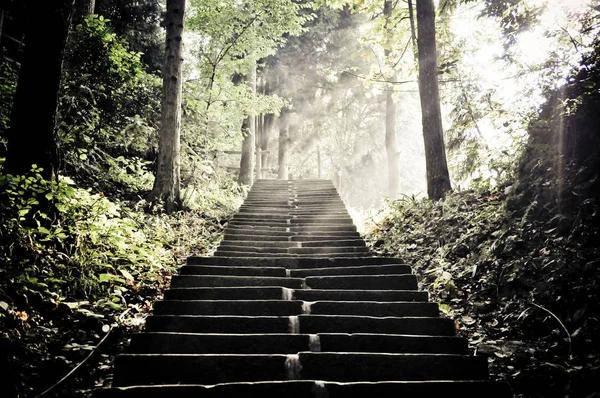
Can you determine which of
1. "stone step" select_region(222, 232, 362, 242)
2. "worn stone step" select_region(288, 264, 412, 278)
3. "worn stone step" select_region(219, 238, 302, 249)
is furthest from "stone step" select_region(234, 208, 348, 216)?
"worn stone step" select_region(288, 264, 412, 278)

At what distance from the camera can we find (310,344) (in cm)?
346

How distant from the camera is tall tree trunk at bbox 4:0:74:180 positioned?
466 cm

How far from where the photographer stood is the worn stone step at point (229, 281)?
470 cm

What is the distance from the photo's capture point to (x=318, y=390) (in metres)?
2.79

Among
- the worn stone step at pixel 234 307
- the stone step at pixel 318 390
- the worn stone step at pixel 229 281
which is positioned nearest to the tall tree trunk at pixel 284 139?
the worn stone step at pixel 229 281

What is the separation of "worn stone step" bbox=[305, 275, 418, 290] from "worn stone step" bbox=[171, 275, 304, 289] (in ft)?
0.73

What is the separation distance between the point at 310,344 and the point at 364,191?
90.9ft

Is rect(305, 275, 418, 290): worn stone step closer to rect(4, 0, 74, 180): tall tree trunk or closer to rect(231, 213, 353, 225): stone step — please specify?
rect(231, 213, 353, 225): stone step

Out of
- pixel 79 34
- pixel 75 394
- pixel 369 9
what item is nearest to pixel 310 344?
pixel 75 394

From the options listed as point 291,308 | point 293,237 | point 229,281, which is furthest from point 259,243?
point 291,308

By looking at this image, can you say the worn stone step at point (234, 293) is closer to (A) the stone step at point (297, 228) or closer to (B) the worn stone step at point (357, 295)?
(B) the worn stone step at point (357, 295)

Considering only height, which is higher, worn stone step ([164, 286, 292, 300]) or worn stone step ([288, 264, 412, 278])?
worn stone step ([288, 264, 412, 278])

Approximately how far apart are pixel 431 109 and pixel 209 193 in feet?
21.7

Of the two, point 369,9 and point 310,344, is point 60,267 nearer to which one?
point 310,344
